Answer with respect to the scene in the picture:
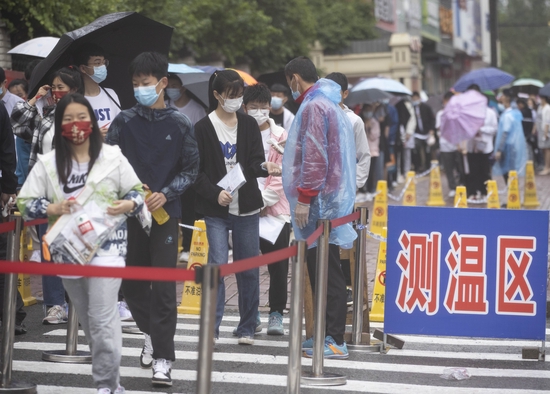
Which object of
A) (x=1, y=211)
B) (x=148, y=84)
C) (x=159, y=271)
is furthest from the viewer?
(x=1, y=211)

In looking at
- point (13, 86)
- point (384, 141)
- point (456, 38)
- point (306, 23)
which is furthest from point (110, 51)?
point (456, 38)

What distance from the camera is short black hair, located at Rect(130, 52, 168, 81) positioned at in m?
6.23

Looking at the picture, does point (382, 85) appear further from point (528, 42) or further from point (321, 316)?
point (528, 42)

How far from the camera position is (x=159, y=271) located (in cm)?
480

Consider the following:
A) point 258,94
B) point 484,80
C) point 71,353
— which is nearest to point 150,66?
point 258,94

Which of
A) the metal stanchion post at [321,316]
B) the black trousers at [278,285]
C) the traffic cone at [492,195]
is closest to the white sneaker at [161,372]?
the metal stanchion post at [321,316]

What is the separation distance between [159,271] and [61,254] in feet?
2.58

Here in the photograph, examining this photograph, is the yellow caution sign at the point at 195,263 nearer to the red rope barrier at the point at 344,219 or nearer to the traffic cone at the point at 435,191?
the red rope barrier at the point at 344,219

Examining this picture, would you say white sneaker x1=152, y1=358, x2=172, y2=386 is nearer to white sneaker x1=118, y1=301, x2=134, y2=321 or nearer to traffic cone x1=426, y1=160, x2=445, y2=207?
white sneaker x1=118, y1=301, x2=134, y2=321

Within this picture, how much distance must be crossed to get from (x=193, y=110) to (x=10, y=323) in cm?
514

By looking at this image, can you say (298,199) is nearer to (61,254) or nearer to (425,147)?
(61,254)

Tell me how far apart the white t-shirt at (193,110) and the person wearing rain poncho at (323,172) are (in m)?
3.97

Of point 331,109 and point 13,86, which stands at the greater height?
point 13,86

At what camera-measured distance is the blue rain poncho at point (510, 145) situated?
64.7 feet
